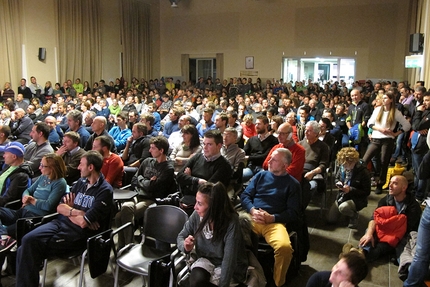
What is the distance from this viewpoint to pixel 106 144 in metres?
3.72

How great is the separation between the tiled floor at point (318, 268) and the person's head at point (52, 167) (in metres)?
0.82

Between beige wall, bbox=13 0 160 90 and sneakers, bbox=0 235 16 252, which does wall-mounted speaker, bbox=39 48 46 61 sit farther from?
sneakers, bbox=0 235 16 252

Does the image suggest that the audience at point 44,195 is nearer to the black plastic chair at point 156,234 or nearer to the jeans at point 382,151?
the black plastic chair at point 156,234

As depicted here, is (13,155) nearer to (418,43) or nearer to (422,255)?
(422,255)

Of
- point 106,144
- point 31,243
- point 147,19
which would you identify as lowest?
point 31,243

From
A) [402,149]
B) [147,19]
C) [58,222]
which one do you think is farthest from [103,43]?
[58,222]

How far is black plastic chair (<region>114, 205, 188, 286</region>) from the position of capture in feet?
8.62

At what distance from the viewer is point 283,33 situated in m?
15.0

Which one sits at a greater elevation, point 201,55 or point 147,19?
point 147,19

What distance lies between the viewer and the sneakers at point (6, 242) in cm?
279

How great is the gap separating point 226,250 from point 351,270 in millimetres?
742

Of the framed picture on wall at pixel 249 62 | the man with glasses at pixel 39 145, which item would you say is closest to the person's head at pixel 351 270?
the man with glasses at pixel 39 145

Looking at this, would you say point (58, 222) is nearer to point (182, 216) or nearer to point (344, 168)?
point (182, 216)

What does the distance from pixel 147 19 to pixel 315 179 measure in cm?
1421
